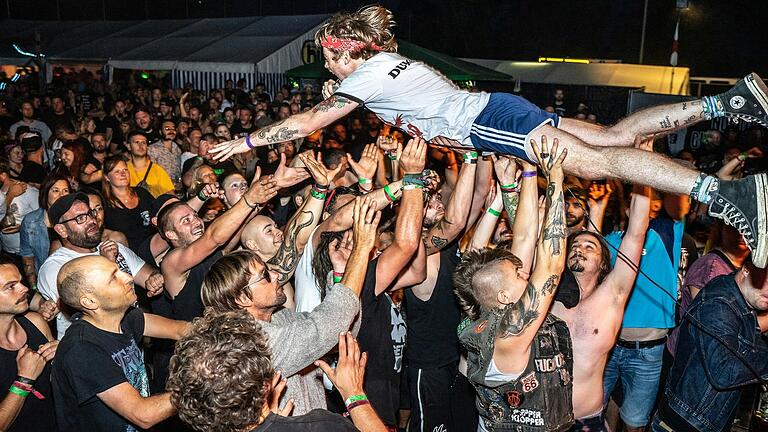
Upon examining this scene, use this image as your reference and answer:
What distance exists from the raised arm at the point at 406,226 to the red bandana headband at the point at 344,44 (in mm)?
792

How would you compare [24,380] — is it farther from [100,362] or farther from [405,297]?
[405,297]

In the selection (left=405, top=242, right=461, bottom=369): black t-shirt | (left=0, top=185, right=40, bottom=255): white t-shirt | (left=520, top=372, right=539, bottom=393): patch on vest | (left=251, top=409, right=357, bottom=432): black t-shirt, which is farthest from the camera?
(left=0, top=185, right=40, bottom=255): white t-shirt

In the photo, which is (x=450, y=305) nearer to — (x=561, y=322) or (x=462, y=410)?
(x=462, y=410)

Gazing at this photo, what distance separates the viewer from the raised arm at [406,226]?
12.3ft

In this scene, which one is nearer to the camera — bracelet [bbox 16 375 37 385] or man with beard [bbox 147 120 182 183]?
bracelet [bbox 16 375 37 385]

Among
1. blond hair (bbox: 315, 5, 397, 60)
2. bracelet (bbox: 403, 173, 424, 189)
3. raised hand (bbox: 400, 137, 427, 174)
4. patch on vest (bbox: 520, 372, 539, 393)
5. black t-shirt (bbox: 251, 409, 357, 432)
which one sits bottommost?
patch on vest (bbox: 520, 372, 539, 393)

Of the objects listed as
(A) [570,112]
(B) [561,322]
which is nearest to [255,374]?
(B) [561,322]

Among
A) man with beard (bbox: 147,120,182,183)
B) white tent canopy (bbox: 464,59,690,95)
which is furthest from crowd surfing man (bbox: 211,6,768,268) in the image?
white tent canopy (bbox: 464,59,690,95)

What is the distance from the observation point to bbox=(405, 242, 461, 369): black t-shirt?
4.63 meters

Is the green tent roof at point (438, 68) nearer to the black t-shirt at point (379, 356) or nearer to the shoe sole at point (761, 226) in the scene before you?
the black t-shirt at point (379, 356)

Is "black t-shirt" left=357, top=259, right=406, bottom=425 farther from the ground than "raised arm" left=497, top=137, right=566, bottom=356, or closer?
closer

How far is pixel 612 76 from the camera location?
17125 millimetres

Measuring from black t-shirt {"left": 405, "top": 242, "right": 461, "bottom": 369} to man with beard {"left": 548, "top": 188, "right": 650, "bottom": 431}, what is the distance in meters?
0.86

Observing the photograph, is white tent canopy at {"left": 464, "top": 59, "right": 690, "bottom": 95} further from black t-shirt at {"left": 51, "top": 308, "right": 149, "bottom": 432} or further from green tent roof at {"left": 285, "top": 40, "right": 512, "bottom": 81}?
black t-shirt at {"left": 51, "top": 308, "right": 149, "bottom": 432}
